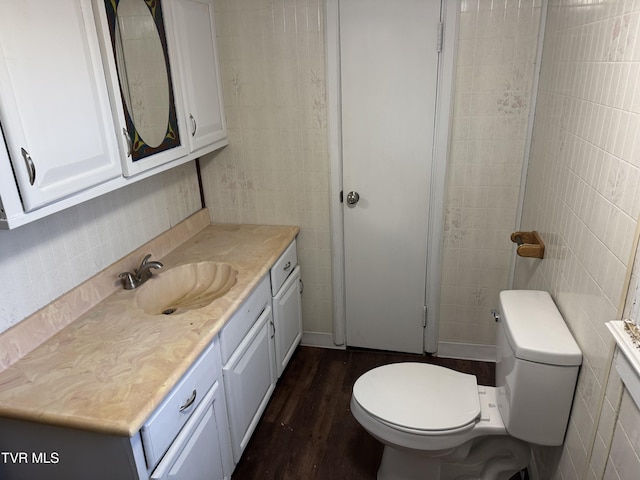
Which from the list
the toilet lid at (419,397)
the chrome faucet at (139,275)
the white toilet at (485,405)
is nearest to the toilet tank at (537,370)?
the white toilet at (485,405)

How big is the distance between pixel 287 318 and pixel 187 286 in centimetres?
57

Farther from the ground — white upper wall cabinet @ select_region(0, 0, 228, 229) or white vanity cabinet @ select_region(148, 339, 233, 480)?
white upper wall cabinet @ select_region(0, 0, 228, 229)

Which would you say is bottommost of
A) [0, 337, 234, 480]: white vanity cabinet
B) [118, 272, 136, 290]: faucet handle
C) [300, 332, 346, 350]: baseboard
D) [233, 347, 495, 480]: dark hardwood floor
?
[233, 347, 495, 480]: dark hardwood floor

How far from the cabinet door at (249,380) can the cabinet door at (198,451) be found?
0.40 ft

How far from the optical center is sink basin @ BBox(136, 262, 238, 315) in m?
1.91

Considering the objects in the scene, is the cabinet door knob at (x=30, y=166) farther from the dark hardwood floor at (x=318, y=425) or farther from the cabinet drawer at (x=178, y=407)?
the dark hardwood floor at (x=318, y=425)

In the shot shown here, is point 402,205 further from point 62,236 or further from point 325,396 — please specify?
point 62,236

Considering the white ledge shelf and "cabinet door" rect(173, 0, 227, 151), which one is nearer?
the white ledge shelf

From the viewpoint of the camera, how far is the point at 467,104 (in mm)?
2127

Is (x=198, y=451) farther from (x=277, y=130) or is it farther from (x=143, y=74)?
(x=277, y=130)

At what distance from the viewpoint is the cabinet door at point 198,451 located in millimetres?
1318

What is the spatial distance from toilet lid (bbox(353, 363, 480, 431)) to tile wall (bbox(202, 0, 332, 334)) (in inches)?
33.7

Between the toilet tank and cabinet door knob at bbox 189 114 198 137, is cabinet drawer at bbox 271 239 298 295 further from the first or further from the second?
the toilet tank

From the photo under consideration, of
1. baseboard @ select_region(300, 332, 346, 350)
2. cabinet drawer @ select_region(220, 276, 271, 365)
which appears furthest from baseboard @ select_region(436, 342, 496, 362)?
cabinet drawer @ select_region(220, 276, 271, 365)
